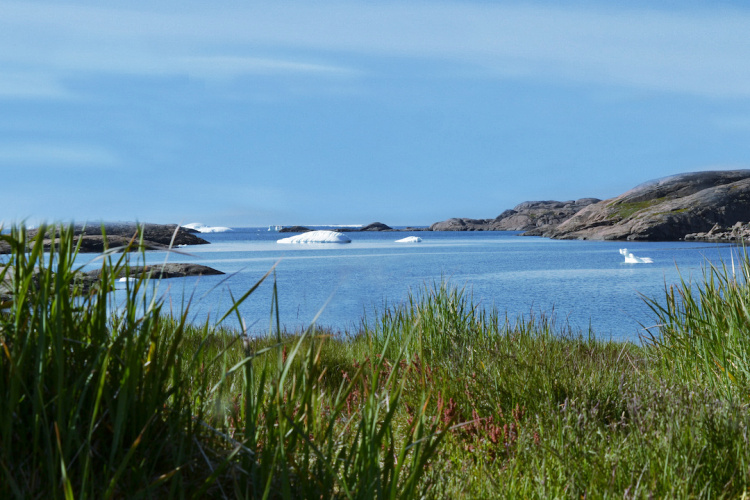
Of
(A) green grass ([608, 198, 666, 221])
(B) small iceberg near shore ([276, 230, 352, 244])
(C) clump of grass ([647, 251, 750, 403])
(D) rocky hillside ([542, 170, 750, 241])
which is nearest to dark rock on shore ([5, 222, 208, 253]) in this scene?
(C) clump of grass ([647, 251, 750, 403])

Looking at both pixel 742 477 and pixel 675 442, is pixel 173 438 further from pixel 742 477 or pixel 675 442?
pixel 742 477

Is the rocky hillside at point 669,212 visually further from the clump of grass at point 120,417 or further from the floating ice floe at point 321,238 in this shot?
the clump of grass at point 120,417

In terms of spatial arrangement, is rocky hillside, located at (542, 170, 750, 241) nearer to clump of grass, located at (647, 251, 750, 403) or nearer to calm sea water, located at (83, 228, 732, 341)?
calm sea water, located at (83, 228, 732, 341)

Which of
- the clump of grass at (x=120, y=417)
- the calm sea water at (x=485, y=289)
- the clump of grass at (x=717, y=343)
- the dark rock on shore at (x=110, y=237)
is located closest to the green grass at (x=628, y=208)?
the calm sea water at (x=485, y=289)

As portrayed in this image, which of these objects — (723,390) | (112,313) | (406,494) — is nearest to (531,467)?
(406,494)

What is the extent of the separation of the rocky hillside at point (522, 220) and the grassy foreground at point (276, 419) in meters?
116

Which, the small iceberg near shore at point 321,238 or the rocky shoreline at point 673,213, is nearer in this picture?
the rocky shoreline at point 673,213

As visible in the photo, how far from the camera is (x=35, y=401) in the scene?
165cm

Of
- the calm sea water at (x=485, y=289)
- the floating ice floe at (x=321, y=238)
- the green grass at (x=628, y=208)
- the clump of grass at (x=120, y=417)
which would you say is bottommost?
the calm sea water at (x=485, y=289)

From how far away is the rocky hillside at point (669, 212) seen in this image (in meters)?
67.9

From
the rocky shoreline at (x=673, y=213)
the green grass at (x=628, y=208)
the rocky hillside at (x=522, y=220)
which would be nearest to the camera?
the rocky shoreline at (x=673, y=213)

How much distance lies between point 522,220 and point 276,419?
5389 inches

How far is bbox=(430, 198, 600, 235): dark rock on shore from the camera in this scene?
4770 inches

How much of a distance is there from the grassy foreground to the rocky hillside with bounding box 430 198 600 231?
115573 millimetres
